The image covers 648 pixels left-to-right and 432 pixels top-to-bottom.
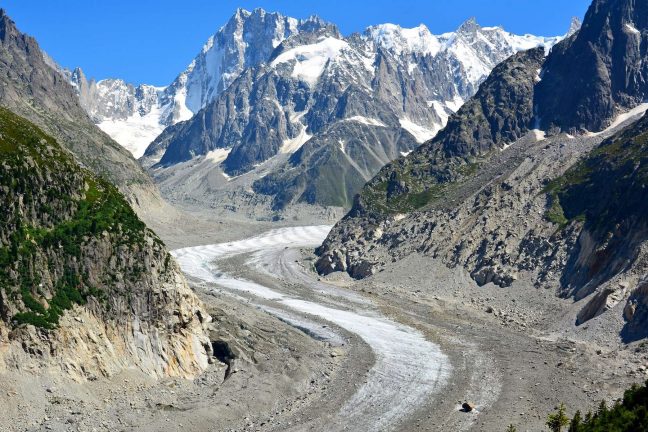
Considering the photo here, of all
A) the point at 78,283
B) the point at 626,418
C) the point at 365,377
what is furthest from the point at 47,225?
the point at 626,418

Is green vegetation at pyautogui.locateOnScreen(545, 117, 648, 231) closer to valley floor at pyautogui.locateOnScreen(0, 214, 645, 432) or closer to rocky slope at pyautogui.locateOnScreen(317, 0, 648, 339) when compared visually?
rocky slope at pyautogui.locateOnScreen(317, 0, 648, 339)

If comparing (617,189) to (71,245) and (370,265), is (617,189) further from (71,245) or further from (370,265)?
(71,245)

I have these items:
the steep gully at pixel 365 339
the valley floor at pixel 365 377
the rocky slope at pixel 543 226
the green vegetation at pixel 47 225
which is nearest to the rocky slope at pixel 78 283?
the green vegetation at pixel 47 225

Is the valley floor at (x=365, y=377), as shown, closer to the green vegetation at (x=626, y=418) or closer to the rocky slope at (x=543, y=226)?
the rocky slope at (x=543, y=226)

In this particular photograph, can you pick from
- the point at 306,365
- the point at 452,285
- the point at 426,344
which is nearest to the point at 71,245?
the point at 306,365

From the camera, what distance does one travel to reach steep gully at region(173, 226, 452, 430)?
78.5 metres

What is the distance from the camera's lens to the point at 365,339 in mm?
109688

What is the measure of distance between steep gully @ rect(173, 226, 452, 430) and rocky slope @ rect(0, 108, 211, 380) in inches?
720

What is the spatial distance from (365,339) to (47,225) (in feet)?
158

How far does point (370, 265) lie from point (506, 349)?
232ft

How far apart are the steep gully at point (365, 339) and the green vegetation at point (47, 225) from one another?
27.3m

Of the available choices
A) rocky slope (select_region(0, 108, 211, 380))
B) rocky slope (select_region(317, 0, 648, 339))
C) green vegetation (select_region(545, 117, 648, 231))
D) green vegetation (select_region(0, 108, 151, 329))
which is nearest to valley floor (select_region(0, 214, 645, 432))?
rocky slope (select_region(0, 108, 211, 380))

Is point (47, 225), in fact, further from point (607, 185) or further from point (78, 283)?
point (607, 185)

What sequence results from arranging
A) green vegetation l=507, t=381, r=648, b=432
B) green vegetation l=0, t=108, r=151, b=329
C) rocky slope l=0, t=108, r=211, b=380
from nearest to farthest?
1. green vegetation l=507, t=381, r=648, b=432
2. rocky slope l=0, t=108, r=211, b=380
3. green vegetation l=0, t=108, r=151, b=329
